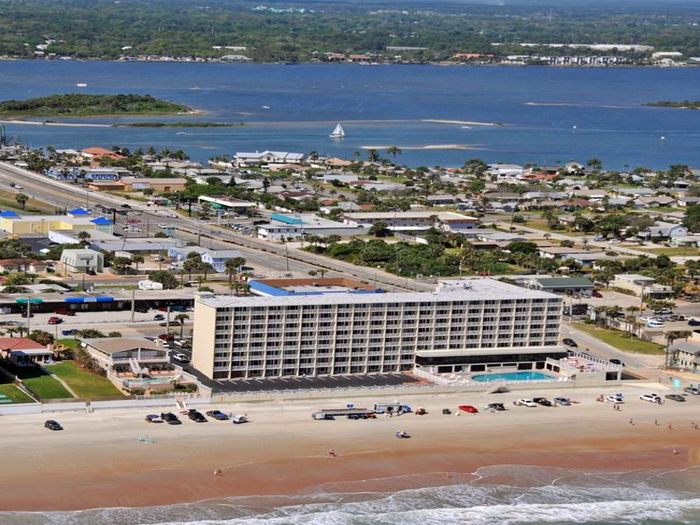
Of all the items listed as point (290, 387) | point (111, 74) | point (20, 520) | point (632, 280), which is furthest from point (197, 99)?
point (20, 520)

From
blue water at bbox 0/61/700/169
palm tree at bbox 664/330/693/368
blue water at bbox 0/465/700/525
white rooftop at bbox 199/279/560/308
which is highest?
white rooftop at bbox 199/279/560/308

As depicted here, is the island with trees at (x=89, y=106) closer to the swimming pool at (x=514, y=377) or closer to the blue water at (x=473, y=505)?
the swimming pool at (x=514, y=377)

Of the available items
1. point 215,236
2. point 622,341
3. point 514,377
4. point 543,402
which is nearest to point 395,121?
point 215,236

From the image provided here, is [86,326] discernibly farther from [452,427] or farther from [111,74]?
[111,74]

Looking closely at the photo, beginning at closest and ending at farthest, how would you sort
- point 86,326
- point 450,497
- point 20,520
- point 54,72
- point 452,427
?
point 20,520 → point 450,497 → point 452,427 → point 86,326 → point 54,72

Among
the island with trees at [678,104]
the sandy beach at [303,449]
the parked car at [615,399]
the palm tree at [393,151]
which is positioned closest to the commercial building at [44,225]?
the sandy beach at [303,449]

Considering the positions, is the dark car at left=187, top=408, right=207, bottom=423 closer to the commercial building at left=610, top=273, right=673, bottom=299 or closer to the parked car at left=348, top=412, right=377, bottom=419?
the parked car at left=348, top=412, right=377, bottom=419

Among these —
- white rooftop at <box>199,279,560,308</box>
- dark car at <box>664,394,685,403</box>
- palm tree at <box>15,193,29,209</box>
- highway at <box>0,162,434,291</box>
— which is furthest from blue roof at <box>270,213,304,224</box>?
dark car at <box>664,394,685,403</box>
